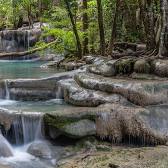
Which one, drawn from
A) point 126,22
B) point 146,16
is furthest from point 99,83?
point 126,22

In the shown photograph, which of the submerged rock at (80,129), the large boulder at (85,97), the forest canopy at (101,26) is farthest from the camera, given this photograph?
the forest canopy at (101,26)

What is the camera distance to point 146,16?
53.4 feet

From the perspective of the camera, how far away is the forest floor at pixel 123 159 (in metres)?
8.86

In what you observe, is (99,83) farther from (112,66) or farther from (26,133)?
(26,133)

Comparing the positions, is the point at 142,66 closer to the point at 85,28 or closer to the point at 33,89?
the point at 33,89

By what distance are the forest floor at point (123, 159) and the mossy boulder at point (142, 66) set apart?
3.56 meters

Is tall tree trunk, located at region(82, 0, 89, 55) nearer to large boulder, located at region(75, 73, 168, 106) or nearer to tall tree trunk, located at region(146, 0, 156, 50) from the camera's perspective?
tall tree trunk, located at region(146, 0, 156, 50)

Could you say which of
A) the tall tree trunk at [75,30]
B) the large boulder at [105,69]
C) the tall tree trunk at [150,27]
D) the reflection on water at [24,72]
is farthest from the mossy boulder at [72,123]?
the tall tree trunk at [75,30]

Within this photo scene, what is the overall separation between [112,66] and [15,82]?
10.7 feet

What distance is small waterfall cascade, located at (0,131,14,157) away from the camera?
33.0ft

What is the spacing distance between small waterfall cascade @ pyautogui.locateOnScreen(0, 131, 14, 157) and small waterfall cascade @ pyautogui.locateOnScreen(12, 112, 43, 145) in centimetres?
50

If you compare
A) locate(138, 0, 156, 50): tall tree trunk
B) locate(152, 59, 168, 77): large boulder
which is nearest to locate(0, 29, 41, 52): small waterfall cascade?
locate(138, 0, 156, 50): tall tree trunk

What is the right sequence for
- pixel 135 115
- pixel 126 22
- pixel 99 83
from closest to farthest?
1. pixel 135 115
2. pixel 99 83
3. pixel 126 22

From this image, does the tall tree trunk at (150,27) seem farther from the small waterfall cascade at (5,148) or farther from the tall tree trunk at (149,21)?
the small waterfall cascade at (5,148)
